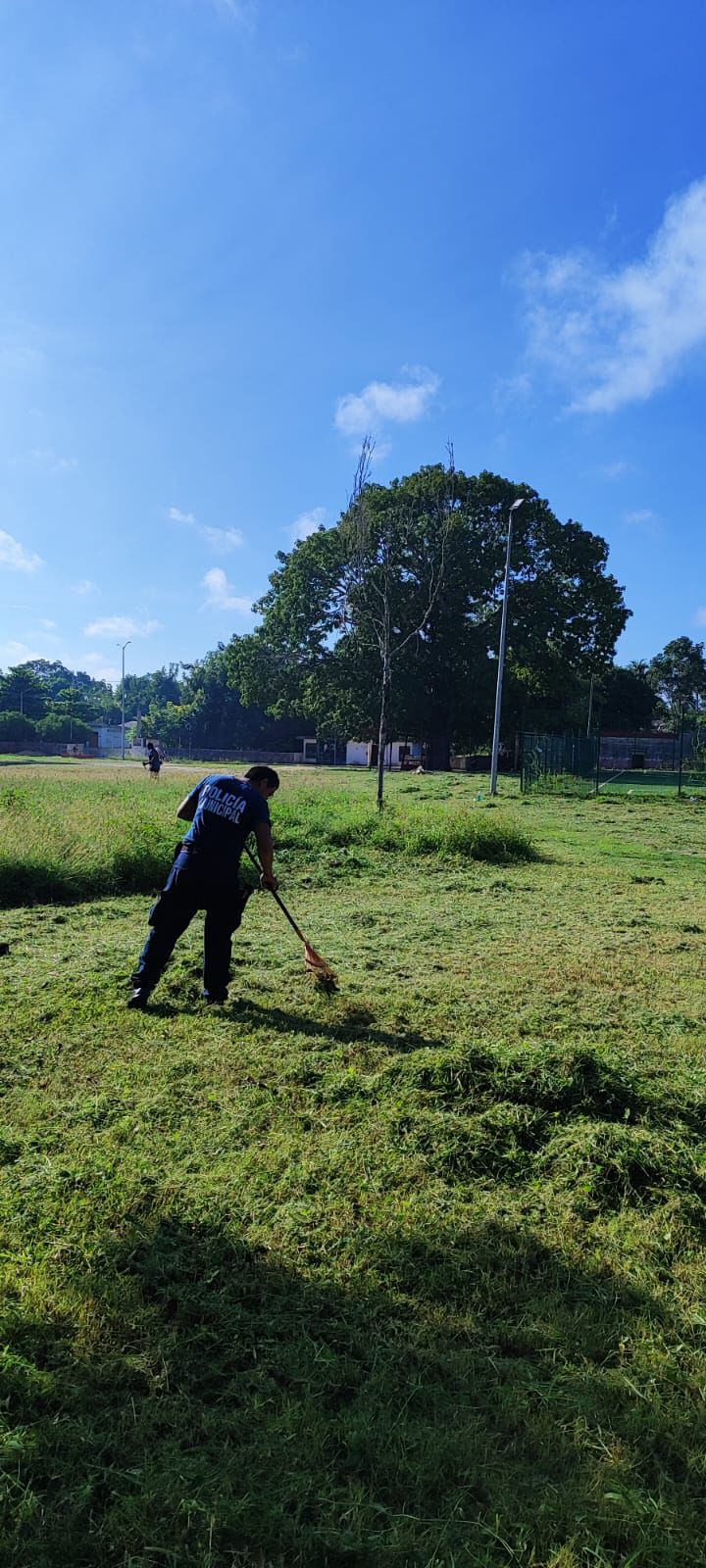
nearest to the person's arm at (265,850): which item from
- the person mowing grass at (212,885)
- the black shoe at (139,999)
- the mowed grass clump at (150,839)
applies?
the person mowing grass at (212,885)

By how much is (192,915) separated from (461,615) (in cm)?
3342

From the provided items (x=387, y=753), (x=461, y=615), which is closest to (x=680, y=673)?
(x=387, y=753)

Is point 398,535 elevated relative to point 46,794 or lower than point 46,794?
elevated

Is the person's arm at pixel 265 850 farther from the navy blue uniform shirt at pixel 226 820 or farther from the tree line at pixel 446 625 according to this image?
the tree line at pixel 446 625

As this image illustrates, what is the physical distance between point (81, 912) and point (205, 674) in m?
75.7

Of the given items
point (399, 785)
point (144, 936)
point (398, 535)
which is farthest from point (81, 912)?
point (398, 535)

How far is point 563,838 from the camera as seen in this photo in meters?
13.8

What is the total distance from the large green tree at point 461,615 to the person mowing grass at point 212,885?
29757 millimetres

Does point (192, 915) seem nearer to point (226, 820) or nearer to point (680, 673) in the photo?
point (226, 820)

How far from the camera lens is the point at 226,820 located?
5070 mm

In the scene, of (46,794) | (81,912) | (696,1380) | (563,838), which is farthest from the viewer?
→ (46,794)

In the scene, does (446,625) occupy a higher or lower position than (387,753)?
higher

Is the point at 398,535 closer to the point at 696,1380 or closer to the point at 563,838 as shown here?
the point at 563,838

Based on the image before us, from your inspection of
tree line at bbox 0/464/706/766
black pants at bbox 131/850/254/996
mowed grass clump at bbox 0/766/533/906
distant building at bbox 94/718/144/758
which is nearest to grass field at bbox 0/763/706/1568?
black pants at bbox 131/850/254/996
